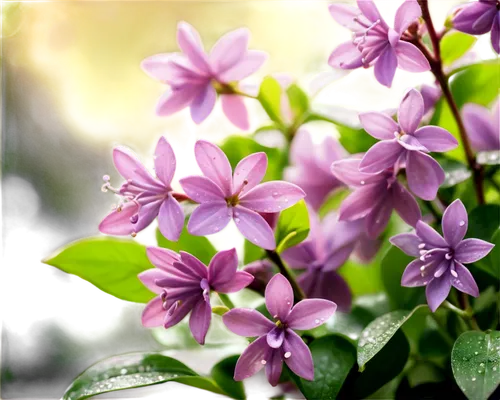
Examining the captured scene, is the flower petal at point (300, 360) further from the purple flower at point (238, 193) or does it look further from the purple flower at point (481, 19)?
the purple flower at point (481, 19)

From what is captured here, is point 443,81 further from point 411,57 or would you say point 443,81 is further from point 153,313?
point 153,313

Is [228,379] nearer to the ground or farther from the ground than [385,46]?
nearer to the ground

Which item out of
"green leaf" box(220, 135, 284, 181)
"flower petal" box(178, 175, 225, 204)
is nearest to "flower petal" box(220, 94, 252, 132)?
"green leaf" box(220, 135, 284, 181)

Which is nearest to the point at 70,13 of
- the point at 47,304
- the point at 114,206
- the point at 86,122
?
the point at 86,122

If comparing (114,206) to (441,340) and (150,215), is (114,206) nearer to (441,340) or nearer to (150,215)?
(150,215)

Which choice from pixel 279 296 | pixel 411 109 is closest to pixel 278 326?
pixel 279 296

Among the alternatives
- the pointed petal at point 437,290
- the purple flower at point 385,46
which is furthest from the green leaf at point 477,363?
the purple flower at point 385,46

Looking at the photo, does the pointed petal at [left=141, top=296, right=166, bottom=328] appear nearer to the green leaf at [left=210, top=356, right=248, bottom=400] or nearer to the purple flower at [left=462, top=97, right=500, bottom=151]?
the green leaf at [left=210, top=356, right=248, bottom=400]
